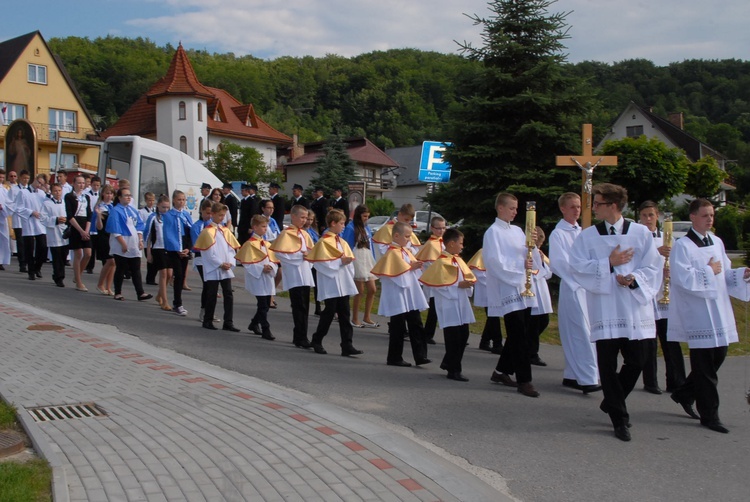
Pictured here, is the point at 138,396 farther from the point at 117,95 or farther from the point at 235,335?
the point at 117,95

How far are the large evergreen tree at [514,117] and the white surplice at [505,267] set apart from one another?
28.6ft

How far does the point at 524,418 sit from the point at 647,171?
1775 cm

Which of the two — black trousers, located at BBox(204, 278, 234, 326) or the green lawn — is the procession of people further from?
the green lawn

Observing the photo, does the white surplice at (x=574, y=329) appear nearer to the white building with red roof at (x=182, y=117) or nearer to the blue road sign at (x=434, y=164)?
the blue road sign at (x=434, y=164)

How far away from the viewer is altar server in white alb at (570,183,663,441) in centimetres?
664

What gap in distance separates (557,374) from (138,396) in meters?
5.13

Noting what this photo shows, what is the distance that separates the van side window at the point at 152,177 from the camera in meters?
19.8

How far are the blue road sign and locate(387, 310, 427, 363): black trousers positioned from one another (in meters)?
8.02

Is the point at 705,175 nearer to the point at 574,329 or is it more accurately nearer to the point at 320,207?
the point at 320,207

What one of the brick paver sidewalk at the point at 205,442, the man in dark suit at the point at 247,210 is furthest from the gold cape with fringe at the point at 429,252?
the man in dark suit at the point at 247,210

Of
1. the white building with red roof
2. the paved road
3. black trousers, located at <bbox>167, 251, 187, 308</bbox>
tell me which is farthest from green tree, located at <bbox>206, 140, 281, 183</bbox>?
the paved road

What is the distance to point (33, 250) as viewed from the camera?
16141 millimetres

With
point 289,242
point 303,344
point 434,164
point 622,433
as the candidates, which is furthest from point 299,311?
point 434,164

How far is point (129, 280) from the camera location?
675 inches
